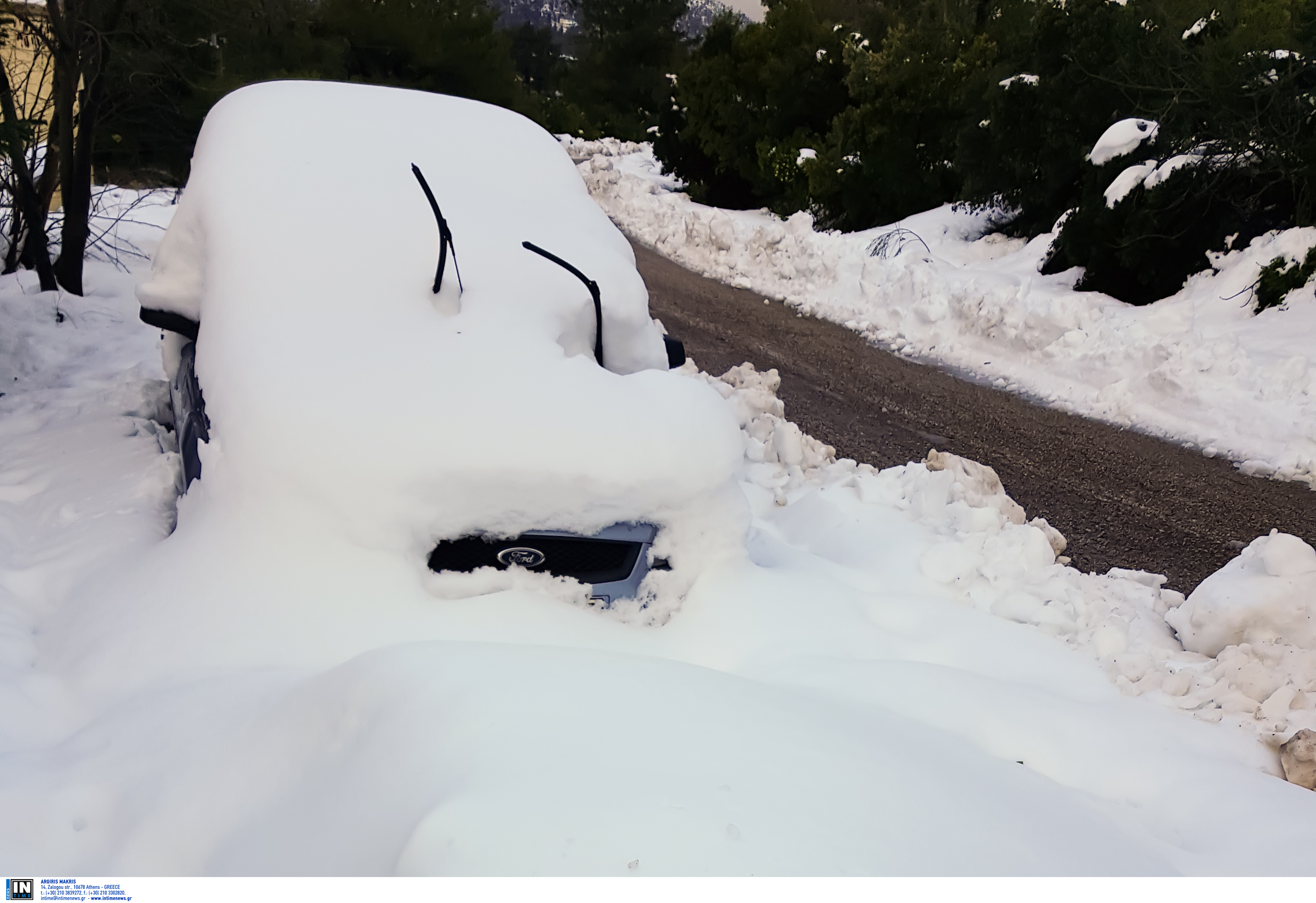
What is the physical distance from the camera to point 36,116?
7.92m

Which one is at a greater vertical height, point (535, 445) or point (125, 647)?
point (535, 445)

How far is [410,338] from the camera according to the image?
313 centimetres

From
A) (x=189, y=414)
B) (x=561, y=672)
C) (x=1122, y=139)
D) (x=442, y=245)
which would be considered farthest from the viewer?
(x=1122, y=139)

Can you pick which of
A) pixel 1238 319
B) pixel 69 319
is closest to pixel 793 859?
pixel 69 319

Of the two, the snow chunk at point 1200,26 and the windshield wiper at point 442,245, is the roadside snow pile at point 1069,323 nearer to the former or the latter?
the snow chunk at point 1200,26

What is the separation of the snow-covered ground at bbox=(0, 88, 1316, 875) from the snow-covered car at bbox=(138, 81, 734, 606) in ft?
0.07

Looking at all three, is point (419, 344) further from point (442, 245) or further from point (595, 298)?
point (595, 298)

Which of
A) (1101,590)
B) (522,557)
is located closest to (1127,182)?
(1101,590)

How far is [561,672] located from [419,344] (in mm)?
1361

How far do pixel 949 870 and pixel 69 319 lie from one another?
A: 775 cm

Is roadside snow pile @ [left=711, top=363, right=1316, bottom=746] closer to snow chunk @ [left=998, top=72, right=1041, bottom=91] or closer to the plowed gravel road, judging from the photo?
the plowed gravel road

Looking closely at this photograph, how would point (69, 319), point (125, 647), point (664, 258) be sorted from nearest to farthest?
point (125, 647), point (69, 319), point (664, 258)

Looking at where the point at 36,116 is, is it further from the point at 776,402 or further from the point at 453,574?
the point at 453,574

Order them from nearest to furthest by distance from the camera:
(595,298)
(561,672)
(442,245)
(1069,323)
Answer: (561,672)
(442,245)
(595,298)
(1069,323)
